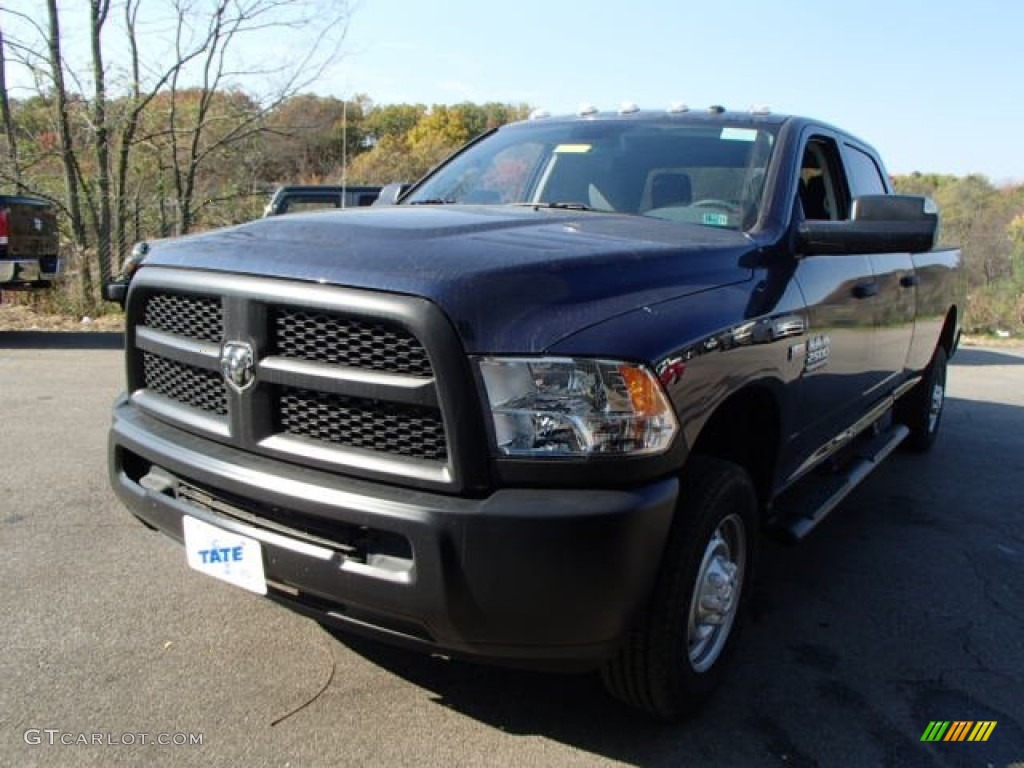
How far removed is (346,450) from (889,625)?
7.56 ft

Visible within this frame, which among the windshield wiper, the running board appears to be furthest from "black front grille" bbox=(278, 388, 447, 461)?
the running board

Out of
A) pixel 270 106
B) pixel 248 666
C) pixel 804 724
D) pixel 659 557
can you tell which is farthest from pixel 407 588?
pixel 270 106

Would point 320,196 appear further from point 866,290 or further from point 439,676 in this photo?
point 439,676

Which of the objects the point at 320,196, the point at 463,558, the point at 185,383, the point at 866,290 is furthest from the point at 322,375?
the point at 320,196

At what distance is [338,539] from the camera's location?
7.03ft

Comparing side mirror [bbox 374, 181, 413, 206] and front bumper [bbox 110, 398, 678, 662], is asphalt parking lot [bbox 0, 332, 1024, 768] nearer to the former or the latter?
front bumper [bbox 110, 398, 678, 662]

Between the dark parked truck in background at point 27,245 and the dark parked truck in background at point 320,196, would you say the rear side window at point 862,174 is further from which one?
the dark parked truck in background at point 27,245

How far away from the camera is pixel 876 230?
2.90 metres

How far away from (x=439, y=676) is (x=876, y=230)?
6.82 ft

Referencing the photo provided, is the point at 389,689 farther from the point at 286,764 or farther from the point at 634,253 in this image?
the point at 634,253

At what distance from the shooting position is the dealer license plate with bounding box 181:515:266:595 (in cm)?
227

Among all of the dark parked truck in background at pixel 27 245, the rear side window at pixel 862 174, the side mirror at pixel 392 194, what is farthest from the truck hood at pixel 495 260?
the dark parked truck in background at pixel 27 245

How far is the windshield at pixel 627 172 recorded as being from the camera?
10.7ft

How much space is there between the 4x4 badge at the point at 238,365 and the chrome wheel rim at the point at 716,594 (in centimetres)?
136
